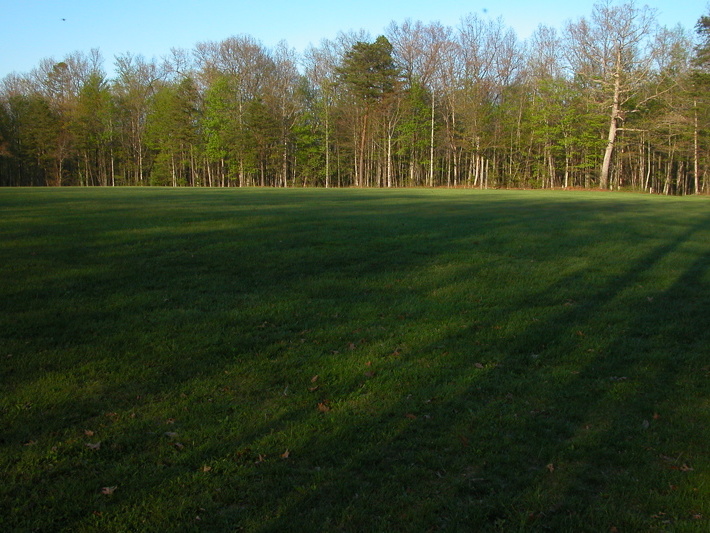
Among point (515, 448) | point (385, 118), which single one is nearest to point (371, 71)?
point (385, 118)

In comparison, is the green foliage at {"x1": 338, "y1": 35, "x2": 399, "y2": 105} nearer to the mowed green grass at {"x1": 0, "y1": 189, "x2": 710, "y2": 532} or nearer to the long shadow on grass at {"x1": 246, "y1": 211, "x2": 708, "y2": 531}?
the mowed green grass at {"x1": 0, "y1": 189, "x2": 710, "y2": 532}

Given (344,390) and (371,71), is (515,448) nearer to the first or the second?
(344,390)

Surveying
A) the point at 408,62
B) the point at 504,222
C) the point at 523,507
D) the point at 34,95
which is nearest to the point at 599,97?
the point at 408,62

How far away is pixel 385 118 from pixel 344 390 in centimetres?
5245

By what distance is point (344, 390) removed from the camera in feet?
16.6

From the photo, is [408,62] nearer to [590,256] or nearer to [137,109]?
[137,109]

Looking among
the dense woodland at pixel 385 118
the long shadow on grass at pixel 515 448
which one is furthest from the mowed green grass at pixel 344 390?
the dense woodland at pixel 385 118

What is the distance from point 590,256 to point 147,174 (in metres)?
65.8

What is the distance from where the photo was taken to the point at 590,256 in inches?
446

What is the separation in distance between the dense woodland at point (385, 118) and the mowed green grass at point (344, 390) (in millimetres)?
40177

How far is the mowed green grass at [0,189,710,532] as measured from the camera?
3354 mm

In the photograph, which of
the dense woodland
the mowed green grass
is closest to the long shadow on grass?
the mowed green grass

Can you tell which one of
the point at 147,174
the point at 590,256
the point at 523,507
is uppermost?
the point at 147,174

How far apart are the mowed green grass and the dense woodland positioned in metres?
40.2
